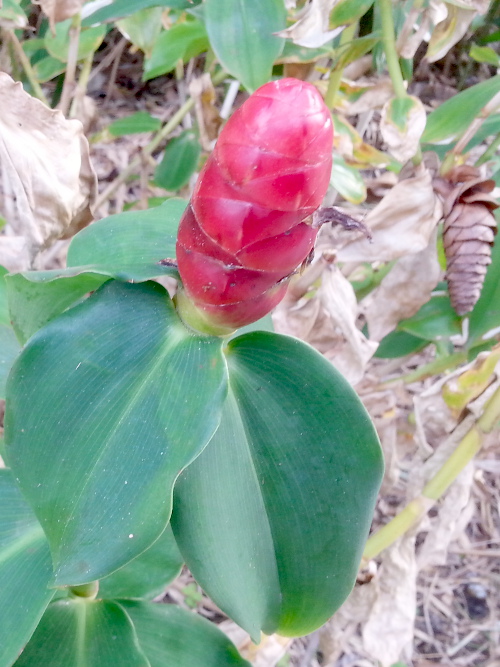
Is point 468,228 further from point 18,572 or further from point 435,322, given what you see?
point 18,572

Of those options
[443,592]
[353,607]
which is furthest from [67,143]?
[443,592]

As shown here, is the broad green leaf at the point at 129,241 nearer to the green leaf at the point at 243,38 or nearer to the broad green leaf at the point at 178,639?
the green leaf at the point at 243,38

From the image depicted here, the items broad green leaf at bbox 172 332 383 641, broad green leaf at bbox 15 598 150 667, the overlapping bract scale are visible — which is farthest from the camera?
broad green leaf at bbox 15 598 150 667

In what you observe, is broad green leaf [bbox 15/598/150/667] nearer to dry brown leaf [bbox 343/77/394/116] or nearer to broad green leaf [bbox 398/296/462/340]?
broad green leaf [bbox 398/296/462/340]

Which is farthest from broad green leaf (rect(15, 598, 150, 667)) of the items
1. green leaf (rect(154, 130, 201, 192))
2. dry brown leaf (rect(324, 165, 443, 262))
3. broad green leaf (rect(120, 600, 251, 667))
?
green leaf (rect(154, 130, 201, 192))

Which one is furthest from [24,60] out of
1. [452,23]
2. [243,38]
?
[452,23]

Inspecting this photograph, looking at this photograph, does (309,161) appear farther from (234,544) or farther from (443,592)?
(443,592)
